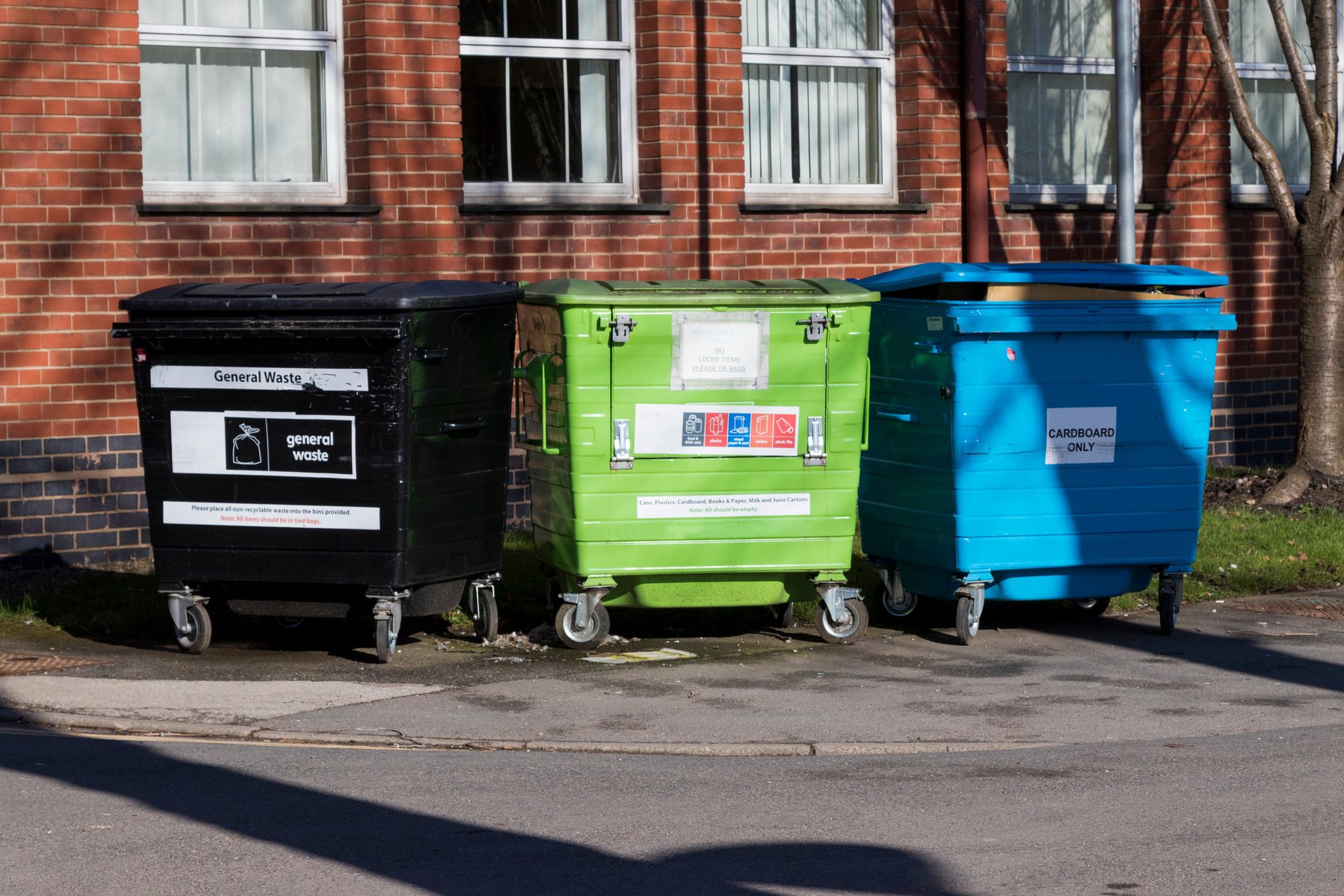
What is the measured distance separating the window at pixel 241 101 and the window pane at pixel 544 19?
0.94m

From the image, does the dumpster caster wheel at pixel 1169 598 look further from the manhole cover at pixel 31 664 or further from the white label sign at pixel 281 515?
the manhole cover at pixel 31 664

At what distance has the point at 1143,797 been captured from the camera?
583 cm

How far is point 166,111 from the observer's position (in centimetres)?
1098

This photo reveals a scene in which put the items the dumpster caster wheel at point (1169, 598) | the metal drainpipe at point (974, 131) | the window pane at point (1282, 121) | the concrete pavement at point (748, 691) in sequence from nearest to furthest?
the concrete pavement at point (748, 691) < the dumpster caster wheel at point (1169, 598) < the metal drainpipe at point (974, 131) < the window pane at point (1282, 121)

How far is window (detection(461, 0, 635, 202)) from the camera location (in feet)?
38.8

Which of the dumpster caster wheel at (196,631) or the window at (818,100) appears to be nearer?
the dumpster caster wheel at (196,631)

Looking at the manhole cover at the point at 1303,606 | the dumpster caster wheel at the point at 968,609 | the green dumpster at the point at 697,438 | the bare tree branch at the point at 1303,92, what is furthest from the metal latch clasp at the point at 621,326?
the bare tree branch at the point at 1303,92

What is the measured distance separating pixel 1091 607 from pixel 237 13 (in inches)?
232

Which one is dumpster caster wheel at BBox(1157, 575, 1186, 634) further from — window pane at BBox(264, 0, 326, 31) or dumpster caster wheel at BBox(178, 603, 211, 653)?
window pane at BBox(264, 0, 326, 31)

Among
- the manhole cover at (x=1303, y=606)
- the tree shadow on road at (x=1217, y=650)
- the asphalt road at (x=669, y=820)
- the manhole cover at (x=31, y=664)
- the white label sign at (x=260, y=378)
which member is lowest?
the tree shadow on road at (x=1217, y=650)

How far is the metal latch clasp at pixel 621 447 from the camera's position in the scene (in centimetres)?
803

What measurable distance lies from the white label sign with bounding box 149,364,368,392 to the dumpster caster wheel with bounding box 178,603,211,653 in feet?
3.20

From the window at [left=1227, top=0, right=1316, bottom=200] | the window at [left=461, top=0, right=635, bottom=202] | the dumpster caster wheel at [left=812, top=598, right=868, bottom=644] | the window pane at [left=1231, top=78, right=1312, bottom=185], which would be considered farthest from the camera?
the window pane at [left=1231, top=78, right=1312, bottom=185]

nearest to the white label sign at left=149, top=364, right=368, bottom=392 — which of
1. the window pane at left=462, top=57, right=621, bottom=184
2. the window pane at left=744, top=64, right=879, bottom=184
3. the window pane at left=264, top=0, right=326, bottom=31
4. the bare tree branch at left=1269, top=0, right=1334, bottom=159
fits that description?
the window pane at left=264, top=0, right=326, bottom=31
